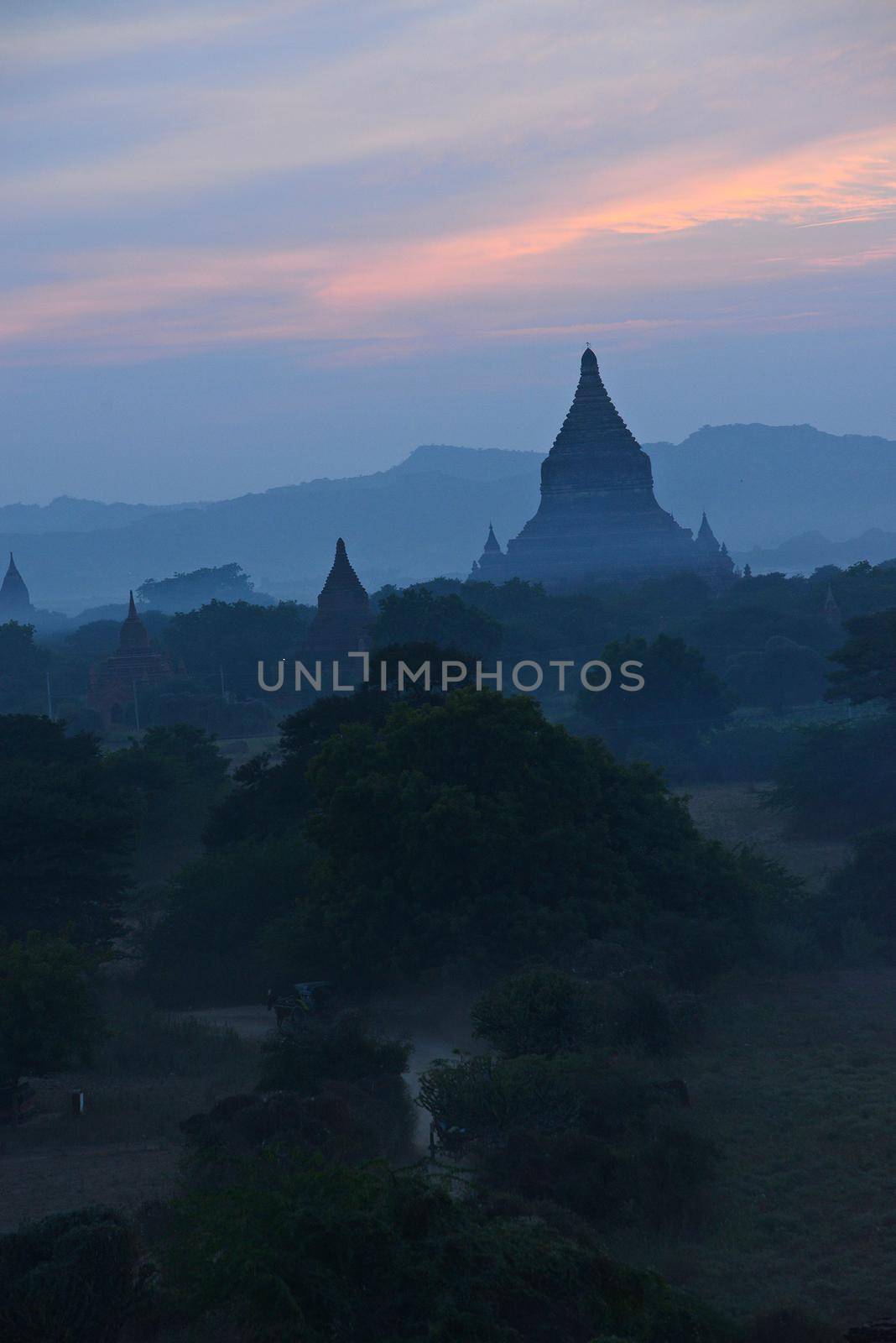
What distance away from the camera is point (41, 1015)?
14.5 metres

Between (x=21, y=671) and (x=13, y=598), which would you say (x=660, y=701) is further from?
(x=13, y=598)

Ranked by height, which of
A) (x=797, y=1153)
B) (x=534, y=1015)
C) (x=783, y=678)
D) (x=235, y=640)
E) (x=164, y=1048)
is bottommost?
(x=797, y=1153)

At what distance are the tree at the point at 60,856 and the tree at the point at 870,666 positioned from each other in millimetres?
15919

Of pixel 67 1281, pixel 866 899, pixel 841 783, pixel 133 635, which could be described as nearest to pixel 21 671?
pixel 133 635

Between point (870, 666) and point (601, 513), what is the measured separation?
48.5 meters

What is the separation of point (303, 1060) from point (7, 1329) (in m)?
5.64

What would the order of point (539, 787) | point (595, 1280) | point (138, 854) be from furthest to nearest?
point (138, 854) < point (539, 787) < point (595, 1280)

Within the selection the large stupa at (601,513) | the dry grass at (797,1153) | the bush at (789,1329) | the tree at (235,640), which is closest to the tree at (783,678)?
the tree at (235,640)

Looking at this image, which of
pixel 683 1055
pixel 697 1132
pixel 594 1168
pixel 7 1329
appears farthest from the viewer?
pixel 683 1055

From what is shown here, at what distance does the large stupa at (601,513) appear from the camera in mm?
78438

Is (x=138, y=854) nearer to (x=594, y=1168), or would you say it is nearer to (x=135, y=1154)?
(x=135, y=1154)

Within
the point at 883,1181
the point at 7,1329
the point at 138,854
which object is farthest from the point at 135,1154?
the point at 138,854

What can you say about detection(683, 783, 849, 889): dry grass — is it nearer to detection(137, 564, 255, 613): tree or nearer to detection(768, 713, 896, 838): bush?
detection(768, 713, 896, 838): bush

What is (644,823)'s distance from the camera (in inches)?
807
